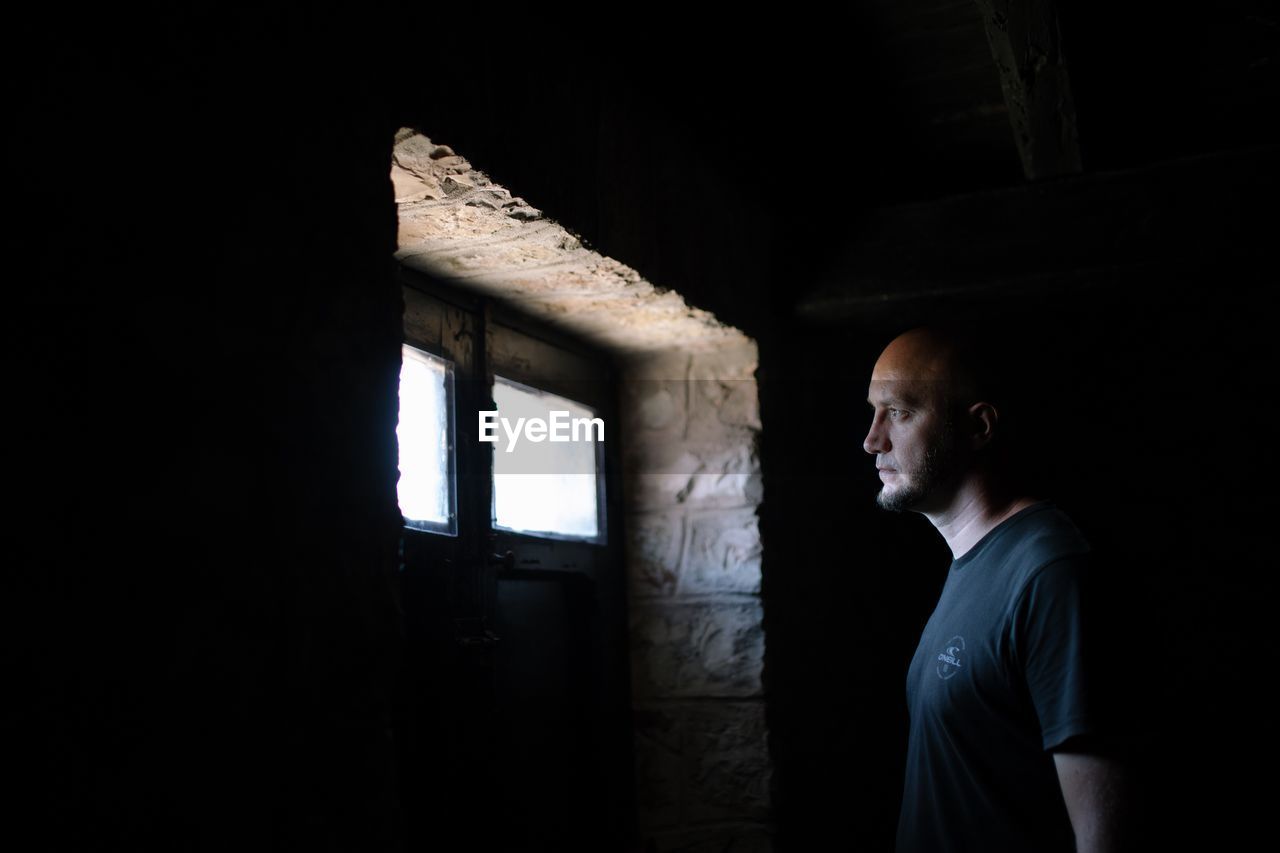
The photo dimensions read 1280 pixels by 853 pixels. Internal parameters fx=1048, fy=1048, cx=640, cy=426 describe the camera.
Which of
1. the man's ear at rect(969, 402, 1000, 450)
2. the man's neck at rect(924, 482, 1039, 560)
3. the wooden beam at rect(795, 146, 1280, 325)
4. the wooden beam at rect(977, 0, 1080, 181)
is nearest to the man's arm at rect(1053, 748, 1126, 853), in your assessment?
the man's neck at rect(924, 482, 1039, 560)

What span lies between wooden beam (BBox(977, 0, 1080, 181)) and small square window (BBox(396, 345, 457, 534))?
100 cm

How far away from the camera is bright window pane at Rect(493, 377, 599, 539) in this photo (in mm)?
1812

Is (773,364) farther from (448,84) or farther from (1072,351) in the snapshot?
(448,84)

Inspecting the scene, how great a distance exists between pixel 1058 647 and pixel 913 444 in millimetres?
469

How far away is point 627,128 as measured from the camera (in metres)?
1.77

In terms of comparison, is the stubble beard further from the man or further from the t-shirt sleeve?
the t-shirt sleeve

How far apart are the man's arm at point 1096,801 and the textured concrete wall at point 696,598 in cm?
96

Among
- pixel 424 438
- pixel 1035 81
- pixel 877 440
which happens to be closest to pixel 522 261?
pixel 424 438

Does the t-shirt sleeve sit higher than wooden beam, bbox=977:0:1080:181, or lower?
lower

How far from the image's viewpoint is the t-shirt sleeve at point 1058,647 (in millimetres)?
1177

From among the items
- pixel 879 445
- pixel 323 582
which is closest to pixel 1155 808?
pixel 879 445

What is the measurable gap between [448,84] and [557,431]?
91 cm

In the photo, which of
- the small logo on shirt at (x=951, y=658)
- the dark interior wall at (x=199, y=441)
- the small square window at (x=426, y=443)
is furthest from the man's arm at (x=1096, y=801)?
the small square window at (x=426, y=443)

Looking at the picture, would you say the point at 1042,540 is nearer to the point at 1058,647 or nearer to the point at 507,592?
the point at 1058,647
